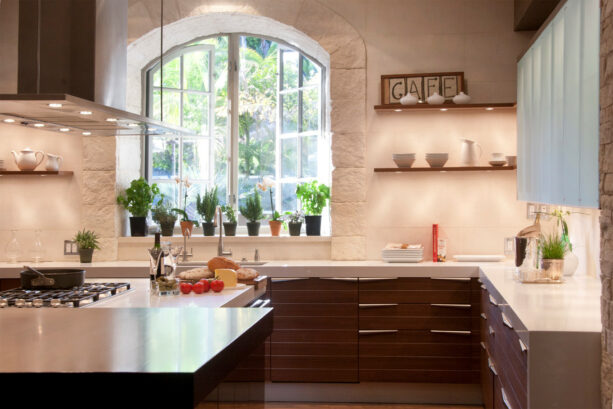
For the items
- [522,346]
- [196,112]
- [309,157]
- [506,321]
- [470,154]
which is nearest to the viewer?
[522,346]

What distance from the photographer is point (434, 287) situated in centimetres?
484

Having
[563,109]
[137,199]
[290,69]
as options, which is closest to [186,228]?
[137,199]

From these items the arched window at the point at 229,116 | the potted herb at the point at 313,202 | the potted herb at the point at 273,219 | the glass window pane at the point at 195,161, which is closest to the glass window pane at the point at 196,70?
the arched window at the point at 229,116

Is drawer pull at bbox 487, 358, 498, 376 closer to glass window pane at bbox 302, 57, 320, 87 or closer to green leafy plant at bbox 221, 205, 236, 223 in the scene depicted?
green leafy plant at bbox 221, 205, 236, 223

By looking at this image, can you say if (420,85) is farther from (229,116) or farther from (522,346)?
(522,346)

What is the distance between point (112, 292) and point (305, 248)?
230 cm

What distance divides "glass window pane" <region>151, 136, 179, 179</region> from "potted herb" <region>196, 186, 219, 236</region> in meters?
0.56

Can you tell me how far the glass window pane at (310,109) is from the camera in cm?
605

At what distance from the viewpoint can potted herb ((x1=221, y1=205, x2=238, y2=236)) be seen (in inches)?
223

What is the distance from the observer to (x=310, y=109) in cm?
607

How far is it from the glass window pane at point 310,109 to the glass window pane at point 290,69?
0.15 meters

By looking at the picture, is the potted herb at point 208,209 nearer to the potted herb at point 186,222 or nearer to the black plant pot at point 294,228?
the potted herb at point 186,222

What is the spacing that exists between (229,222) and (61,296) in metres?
2.59

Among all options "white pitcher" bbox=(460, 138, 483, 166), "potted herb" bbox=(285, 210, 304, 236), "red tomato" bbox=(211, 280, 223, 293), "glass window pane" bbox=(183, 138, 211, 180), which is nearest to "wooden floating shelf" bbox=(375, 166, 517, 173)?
"white pitcher" bbox=(460, 138, 483, 166)
